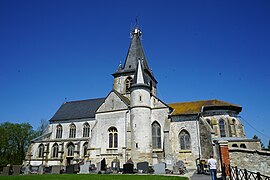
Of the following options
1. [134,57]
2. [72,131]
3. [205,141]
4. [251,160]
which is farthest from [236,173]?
[72,131]

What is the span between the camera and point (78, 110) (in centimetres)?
3888

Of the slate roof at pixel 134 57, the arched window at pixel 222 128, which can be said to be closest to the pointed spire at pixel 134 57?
the slate roof at pixel 134 57

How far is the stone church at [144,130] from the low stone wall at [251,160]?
34.5 feet

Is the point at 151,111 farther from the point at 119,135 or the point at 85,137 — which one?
the point at 85,137

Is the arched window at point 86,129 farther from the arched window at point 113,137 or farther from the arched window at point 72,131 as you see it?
the arched window at point 113,137

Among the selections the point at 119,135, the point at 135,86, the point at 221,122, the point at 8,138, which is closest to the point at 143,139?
the point at 119,135

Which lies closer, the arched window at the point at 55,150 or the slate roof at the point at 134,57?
the slate roof at the point at 134,57

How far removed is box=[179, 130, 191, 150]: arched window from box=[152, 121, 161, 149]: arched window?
8.97 feet

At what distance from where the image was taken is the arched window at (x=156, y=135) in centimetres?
2748

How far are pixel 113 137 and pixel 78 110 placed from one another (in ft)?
40.3

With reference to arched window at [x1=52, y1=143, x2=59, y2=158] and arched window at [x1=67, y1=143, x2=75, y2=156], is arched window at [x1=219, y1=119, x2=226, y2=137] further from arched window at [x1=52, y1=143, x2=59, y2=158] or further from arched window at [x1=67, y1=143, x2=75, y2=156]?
arched window at [x1=52, y1=143, x2=59, y2=158]

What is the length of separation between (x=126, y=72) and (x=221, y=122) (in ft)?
52.8

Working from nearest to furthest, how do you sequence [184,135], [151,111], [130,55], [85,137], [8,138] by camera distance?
1. [184,135]
2. [151,111]
3. [85,137]
4. [130,55]
5. [8,138]

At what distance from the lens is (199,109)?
28266 mm
